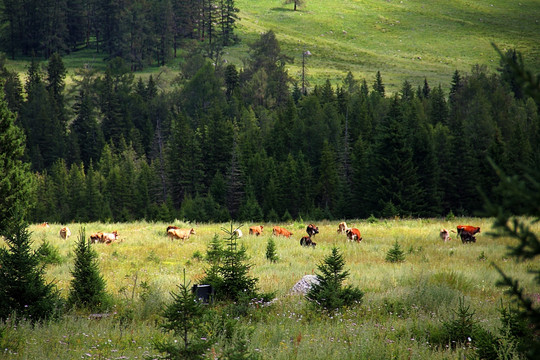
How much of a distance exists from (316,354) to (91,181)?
74.6 meters

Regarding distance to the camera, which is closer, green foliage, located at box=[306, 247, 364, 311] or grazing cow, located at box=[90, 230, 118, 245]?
green foliage, located at box=[306, 247, 364, 311]

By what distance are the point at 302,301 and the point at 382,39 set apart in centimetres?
16432

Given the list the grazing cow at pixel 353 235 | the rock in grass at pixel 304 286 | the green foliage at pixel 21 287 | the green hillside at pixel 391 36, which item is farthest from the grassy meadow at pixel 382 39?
the green foliage at pixel 21 287

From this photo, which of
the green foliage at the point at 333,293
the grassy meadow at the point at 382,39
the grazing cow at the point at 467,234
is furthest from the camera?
the grassy meadow at the point at 382,39

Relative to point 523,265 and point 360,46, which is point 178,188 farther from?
point 360,46

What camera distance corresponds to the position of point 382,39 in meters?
162

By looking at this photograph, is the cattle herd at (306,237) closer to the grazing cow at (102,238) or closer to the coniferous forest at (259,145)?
the grazing cow at (102,238)

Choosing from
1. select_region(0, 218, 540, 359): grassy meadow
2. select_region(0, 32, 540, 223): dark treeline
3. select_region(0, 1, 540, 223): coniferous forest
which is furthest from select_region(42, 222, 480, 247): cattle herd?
select_region(0, 32, 540, 223): dark treeline

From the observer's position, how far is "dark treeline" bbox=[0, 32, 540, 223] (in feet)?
189

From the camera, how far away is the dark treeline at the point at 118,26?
13088 cm

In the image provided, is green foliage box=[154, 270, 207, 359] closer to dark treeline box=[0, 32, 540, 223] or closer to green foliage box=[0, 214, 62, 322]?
green foliage box=[0, 214, 62, 322]

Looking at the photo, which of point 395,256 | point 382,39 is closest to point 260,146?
point 395,256

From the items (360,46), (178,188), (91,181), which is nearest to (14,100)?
(91,181)

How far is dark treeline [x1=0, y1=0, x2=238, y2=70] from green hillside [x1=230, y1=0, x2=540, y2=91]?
13.9 meters
